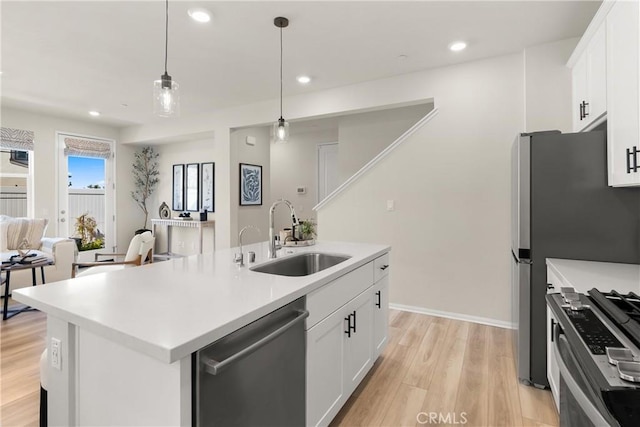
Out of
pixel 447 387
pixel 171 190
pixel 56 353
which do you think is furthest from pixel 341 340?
pixel 171 190

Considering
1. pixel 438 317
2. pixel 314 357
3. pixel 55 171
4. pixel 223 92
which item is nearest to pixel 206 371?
pixel 314 357

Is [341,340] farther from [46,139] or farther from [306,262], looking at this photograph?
[46,139]

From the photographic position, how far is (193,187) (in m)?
6.63

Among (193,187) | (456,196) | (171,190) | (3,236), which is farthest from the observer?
(171,190)

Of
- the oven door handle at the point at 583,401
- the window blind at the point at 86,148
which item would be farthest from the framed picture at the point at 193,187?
the oven door handle at the point at 583,401

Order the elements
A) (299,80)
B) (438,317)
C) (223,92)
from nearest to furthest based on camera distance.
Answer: (438,317), (299,80), (223,92)

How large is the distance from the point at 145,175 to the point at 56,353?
6684mm

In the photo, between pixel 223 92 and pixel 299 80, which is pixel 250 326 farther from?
pixel 223 92

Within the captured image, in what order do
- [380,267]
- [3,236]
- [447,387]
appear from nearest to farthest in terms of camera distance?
[447,387] → [380,267] → [3,236]

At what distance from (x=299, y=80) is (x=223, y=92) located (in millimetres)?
1184

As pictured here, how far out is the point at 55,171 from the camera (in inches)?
225

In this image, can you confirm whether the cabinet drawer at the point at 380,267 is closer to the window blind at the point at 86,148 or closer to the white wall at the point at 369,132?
the white wall at the point at 369,132

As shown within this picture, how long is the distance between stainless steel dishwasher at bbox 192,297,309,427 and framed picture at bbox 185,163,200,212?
5.74 metres

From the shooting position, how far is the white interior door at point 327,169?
647 cm
